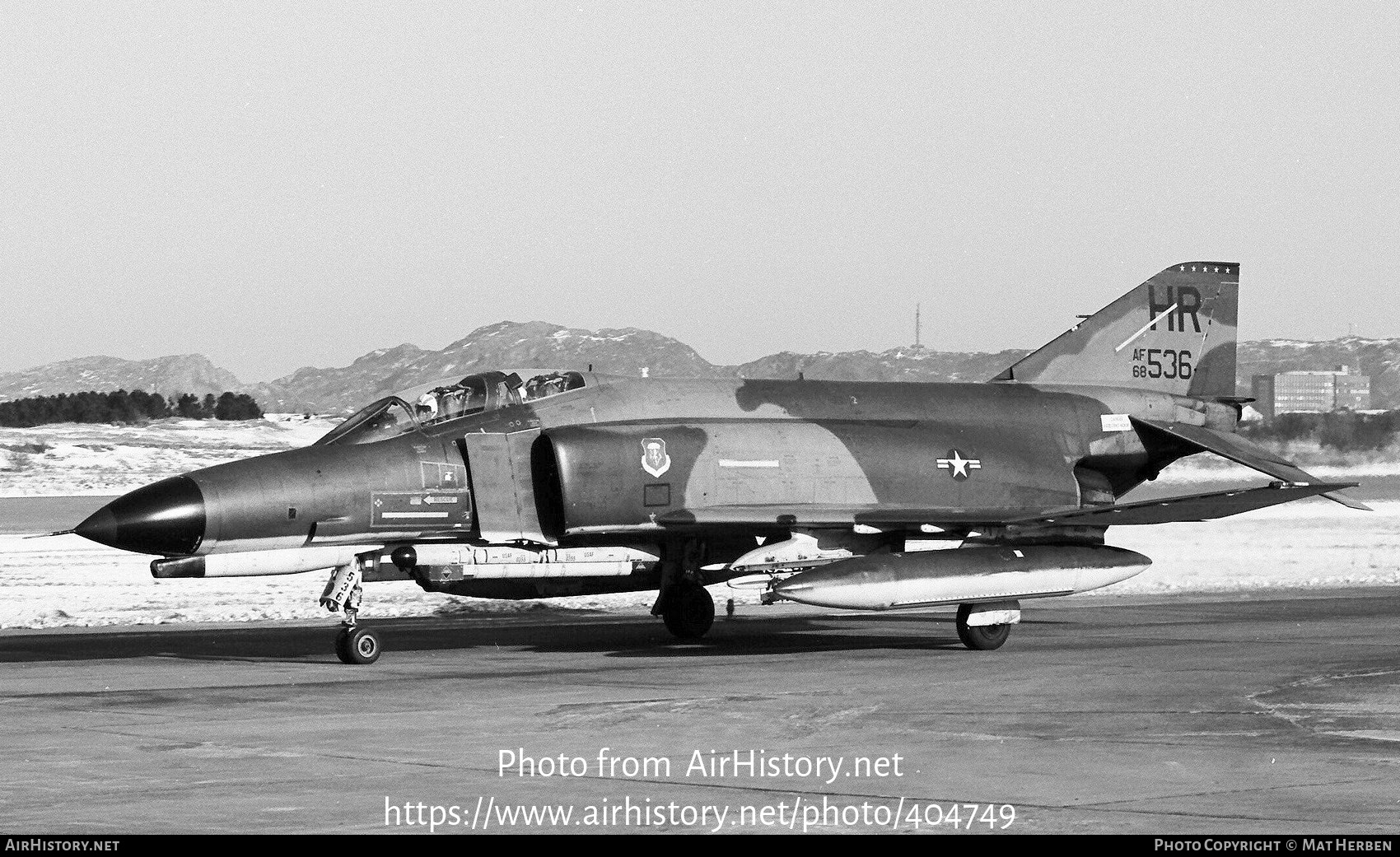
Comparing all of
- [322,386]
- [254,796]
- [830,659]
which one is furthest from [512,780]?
[322,386]

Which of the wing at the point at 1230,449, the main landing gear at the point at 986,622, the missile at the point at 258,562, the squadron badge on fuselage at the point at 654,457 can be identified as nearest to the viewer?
the missile at the point at 258,562

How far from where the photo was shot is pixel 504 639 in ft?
57.9

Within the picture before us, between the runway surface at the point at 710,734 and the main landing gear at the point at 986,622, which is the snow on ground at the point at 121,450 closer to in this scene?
the runway surface at the point at 710,734

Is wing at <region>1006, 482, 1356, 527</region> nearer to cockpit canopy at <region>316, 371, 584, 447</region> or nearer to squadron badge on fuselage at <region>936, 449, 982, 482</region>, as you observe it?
squadron badge on fuselage at <region>936, 449, 982, 482</region>

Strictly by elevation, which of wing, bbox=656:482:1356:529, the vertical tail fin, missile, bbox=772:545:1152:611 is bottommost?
missile, bbox=772:545:1152:611

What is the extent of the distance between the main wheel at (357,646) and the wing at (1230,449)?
9074 mm

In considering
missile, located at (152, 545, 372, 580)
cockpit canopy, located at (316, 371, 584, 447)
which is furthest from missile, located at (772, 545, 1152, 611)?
missile, located at (152, 545, 372, 580)

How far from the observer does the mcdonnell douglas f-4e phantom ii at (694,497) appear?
47.8 ft

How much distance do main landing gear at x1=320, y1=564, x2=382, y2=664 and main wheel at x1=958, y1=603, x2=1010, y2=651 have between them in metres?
5.37

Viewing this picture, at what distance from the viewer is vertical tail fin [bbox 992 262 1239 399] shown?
1978 cm

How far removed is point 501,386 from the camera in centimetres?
1591

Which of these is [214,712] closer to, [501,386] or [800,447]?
[501,386]

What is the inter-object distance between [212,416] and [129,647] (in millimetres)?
59919

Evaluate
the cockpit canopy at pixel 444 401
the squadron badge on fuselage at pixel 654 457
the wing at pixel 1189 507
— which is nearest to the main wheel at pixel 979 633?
the wing at pixel 1189 507
